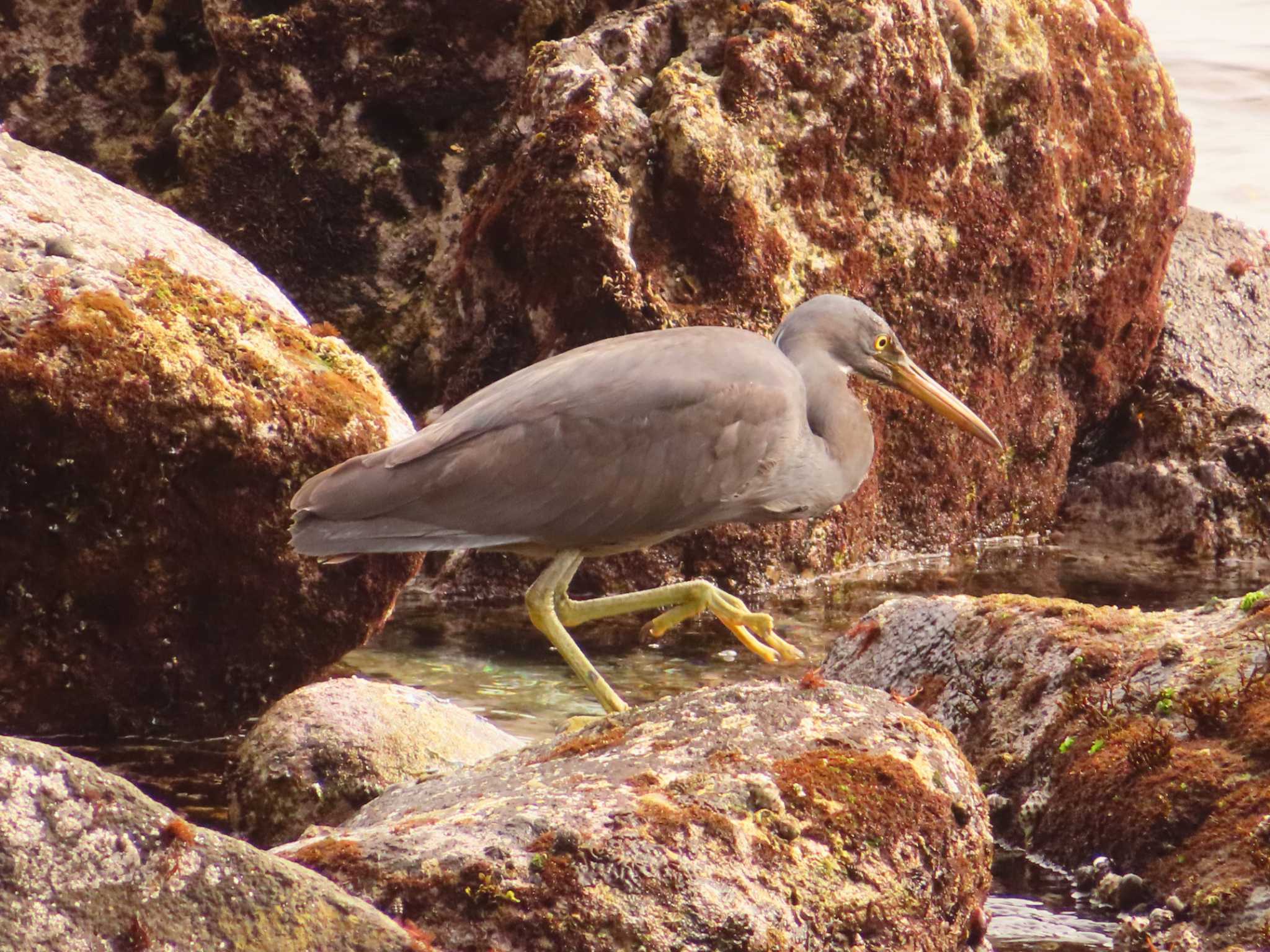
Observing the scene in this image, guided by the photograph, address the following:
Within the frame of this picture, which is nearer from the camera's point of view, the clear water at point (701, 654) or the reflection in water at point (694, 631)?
the clear water at point (701, 654)

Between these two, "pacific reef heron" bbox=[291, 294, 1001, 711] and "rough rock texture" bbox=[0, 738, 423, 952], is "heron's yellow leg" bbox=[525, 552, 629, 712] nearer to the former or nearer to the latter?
"pacific reef heron" bbox=[291, 294, 1001, 711]

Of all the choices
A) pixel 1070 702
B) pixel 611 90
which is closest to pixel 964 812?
pixel 1070 702

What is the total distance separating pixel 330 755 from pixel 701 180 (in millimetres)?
4231

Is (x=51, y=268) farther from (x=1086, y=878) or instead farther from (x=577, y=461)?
(x=1086, y=878)

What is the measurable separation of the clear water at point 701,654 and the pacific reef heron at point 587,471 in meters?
0.96

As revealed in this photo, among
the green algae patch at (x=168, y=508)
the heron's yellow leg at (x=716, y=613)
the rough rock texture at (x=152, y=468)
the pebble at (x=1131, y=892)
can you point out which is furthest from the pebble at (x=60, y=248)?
the pebble at (x=1131, y=892)

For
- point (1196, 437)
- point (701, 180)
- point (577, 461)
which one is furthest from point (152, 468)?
point (1196, 437)

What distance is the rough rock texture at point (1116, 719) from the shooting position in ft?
16.8

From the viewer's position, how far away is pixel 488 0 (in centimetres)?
1030

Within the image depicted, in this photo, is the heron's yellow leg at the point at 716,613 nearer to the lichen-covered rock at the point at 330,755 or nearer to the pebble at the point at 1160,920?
the lichen-covered rock at the point at 330,755

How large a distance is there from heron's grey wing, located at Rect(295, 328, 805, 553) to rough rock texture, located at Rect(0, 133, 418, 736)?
138 cm

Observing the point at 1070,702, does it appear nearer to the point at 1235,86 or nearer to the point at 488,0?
the point at 488,0

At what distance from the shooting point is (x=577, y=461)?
5586mm

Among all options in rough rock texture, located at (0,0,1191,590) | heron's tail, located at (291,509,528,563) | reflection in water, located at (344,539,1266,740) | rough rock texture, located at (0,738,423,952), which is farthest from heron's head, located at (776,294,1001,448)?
rough rock texture, located at (0,738,423,952)
